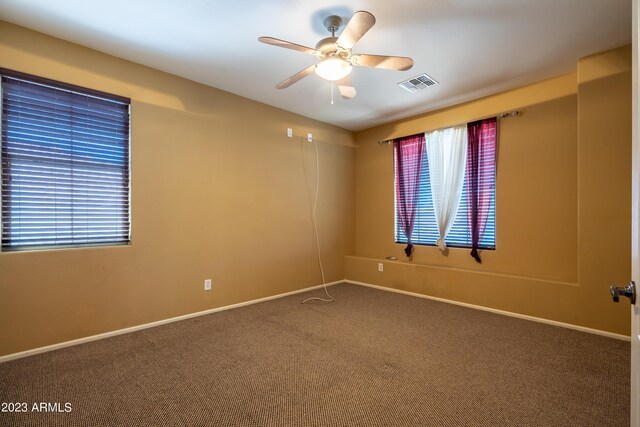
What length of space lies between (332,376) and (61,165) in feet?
9.43

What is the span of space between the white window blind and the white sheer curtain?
0.09 meters

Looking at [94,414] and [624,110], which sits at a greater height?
[624,110]

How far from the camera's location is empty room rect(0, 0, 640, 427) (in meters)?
1.94

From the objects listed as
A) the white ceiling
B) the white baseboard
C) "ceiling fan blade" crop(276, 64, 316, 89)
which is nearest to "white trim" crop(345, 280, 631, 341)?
the white baseboard

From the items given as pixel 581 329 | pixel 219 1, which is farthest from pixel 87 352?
pixel 581 329

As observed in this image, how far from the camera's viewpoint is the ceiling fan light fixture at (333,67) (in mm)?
2170

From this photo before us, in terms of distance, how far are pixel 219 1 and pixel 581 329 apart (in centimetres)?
429

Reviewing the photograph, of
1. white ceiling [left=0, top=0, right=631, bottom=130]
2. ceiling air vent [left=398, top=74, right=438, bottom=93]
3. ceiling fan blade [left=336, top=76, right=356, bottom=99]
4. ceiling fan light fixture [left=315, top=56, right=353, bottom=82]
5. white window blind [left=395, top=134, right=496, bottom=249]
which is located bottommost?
white window blind [left=395, top=134, right=496, bottom=249]

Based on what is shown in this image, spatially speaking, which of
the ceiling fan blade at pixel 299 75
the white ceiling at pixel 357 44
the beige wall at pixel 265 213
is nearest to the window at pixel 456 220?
the beige wall at pixel 265 213

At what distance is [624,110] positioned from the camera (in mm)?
2684

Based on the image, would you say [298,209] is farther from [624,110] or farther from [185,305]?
[624,110]

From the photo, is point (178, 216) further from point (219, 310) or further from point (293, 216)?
point (293, 216)

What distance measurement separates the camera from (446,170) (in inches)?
159

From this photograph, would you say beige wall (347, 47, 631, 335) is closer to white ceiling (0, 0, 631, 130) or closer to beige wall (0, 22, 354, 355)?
white ceiling (0, 0, 631, 130)
